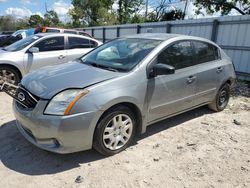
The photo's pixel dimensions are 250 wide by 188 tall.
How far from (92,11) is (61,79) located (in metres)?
41.9

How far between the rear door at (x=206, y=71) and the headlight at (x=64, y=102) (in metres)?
2.28

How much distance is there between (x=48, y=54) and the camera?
22.5ft

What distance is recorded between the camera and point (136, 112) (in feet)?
11.5

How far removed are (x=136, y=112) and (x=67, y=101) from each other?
1036 millimetres

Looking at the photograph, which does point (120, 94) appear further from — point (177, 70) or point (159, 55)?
point (177, 70)

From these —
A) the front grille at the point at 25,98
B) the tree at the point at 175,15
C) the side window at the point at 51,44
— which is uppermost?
the tree at the point at 175,15

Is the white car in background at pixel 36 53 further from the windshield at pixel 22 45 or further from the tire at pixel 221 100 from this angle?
the tire at pixel 221 100

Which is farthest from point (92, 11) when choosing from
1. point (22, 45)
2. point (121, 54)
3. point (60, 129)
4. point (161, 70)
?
point (60, 129)

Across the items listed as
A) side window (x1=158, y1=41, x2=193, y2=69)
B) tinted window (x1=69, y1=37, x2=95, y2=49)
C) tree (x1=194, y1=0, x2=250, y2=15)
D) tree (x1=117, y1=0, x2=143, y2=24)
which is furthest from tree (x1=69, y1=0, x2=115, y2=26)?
side window (x1=158, y1=41, x2=193, y2=69)

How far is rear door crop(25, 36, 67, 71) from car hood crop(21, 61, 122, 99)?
3.06 meters

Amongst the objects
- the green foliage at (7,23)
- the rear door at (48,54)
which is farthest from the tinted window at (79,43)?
the green foliage at (7,23)

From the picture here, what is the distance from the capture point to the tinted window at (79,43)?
24.2 feet

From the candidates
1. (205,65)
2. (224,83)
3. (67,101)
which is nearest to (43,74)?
(67,101)

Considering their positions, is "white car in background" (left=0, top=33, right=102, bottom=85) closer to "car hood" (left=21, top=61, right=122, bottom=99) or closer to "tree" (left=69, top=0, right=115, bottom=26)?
"car hood" (left=21, top=61, right=122, bottom=99)
